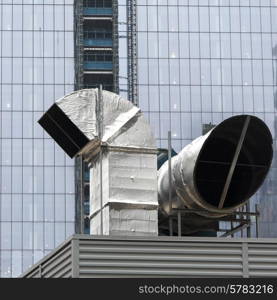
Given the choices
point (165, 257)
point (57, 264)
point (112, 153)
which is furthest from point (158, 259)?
point (112, 153)

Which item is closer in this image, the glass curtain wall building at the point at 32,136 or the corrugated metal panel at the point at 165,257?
the corrugated metal panel at the point at 165,257

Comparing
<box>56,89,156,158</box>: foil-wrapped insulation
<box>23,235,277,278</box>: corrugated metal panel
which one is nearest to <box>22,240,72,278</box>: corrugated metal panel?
<box>23,235,277,278</box>: corrugated metal panel

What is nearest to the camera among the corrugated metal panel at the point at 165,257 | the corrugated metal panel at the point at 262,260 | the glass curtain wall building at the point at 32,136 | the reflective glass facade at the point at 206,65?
the corrugated metal panel at the point at 165,257

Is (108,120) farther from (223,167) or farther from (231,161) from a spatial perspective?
(231,161)

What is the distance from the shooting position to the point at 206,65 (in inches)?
5143

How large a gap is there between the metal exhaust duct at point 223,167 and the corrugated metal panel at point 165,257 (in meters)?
2.10

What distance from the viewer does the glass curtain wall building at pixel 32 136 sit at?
121 metres

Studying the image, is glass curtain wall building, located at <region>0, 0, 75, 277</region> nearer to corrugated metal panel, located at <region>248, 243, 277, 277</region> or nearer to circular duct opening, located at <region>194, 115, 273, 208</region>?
circular duct opening, located at <region>194, 115, 273, 208</region>

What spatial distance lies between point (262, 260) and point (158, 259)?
1895 mm

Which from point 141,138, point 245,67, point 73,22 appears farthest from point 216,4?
point 141,138

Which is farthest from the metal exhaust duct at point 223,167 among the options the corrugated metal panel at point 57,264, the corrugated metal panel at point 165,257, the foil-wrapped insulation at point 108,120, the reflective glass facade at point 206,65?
the reflective glass facade at point 206,65

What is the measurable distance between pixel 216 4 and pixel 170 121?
16.4 m

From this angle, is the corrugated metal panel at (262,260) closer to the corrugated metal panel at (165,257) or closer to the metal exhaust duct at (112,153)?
the corrugated metal panel at (165,257)

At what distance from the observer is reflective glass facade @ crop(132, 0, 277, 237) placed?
127m
